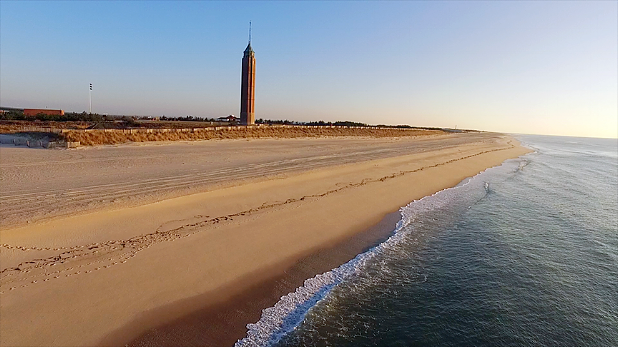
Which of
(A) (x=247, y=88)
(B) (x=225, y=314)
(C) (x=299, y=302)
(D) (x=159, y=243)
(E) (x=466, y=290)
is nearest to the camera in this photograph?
(B) (x=225, y=314)

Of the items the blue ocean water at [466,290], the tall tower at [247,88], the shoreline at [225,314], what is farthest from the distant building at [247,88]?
the shoreline at [225,314]

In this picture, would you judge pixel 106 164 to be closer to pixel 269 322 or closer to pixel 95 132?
pixel 95 132

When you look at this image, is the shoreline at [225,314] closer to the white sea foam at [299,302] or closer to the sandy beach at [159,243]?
the sandy beach at [159,243]

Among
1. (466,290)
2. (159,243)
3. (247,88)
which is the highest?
(247,88)

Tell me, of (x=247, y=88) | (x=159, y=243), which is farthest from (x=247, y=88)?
(x=159, y=243)

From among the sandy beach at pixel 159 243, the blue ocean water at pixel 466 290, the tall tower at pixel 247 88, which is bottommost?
the blue ocean water at pixel 466 290

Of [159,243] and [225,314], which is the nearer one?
[225,314]

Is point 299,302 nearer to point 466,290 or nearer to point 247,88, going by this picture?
point 466,290

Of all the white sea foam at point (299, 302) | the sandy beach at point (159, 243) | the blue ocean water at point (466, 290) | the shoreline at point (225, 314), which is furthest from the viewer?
the blue ocean water at point (466, 290)
